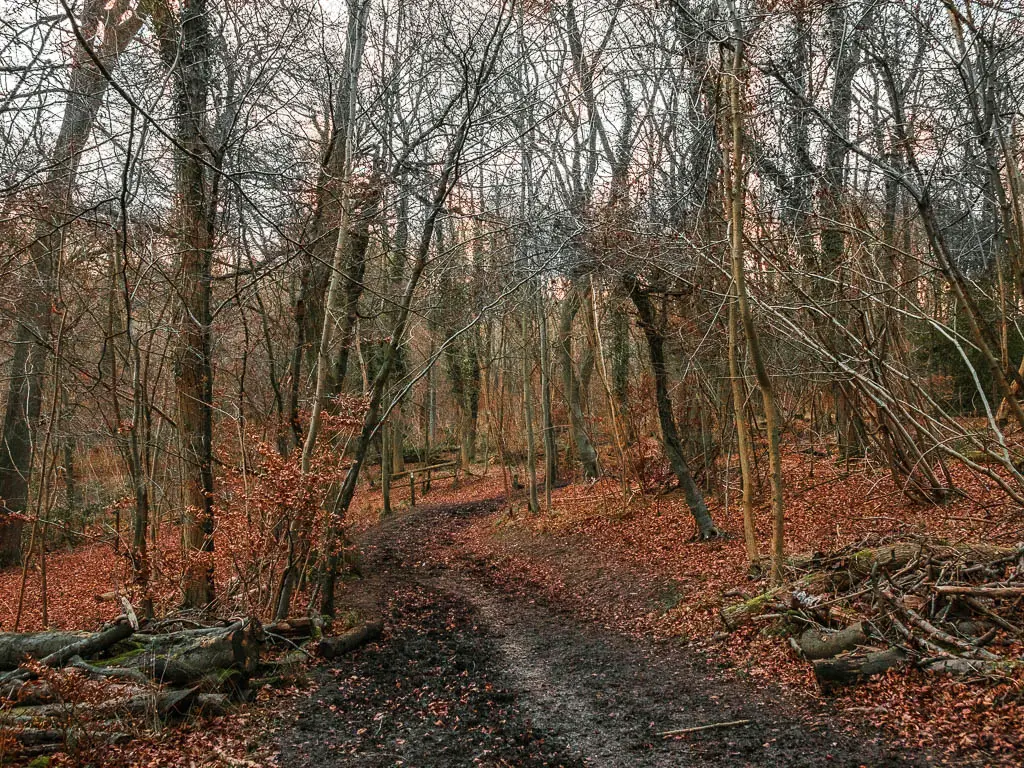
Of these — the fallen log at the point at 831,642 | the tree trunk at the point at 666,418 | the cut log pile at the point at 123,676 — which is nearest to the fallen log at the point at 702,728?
the fallen log at the point at 831,642

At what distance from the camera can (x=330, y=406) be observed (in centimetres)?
1137

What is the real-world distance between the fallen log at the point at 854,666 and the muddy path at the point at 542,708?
0.27 metres

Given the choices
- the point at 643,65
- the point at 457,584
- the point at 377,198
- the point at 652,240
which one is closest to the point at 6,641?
the point at 377,198

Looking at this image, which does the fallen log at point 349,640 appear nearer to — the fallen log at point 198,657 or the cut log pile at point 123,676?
the cut log pile at point 123,676

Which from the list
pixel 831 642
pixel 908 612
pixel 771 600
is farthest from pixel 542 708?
pixel 908 612

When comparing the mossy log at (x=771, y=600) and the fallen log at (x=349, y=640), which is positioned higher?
the mossy log at (x=771, y=600)

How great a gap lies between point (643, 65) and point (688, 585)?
7.05 meters

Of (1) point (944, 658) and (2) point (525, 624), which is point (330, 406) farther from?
(1) point (944, 658)

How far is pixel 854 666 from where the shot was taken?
5.28 metres

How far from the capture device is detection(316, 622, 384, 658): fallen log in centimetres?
734

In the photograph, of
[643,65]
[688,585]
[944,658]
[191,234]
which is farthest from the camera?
[643,65]

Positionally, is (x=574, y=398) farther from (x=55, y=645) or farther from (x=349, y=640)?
(x=55, y=645)

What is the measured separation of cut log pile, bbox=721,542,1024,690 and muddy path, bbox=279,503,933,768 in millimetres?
640

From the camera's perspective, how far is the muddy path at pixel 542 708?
4668mm
